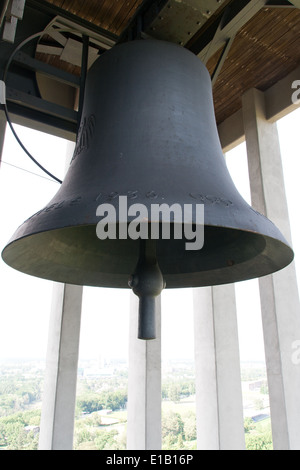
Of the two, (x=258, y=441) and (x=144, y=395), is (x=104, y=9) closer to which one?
(x=144, y=395)

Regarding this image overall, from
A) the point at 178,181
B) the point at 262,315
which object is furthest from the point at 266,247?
the point at 262,315

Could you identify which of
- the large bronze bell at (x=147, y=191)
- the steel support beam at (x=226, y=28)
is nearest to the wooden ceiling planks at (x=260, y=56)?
the steel support beam at (x=226, y=28)

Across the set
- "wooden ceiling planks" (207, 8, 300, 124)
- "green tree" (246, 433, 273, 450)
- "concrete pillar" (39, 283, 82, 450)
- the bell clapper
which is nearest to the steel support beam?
the bell clapper

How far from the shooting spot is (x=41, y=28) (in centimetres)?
243

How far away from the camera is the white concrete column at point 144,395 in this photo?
3.46m

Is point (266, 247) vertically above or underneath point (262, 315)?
underneath

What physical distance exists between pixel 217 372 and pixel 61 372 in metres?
1.74

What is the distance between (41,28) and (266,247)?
6.78 ft

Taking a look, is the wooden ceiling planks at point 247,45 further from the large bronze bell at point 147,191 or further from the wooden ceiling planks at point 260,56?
the large bronze bell at point 147,191

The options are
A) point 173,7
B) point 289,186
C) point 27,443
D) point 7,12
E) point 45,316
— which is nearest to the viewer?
point 173,7

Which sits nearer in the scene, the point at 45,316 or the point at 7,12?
the point at 7,12

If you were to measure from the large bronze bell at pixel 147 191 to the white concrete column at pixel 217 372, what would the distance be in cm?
282
